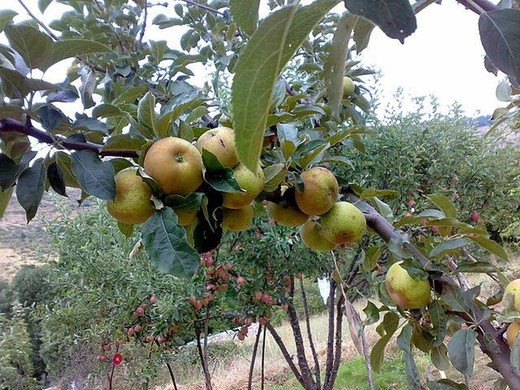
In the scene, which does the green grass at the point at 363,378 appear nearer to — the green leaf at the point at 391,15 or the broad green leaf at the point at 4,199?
the broad green leaf at the point at 4,199

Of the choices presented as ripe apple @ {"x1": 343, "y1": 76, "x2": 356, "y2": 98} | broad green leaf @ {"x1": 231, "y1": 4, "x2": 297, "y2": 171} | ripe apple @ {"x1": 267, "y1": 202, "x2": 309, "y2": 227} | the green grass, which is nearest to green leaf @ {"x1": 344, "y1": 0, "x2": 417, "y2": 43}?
broad green leaf @ {"x1": 231, "y1": 4, "x2": 297, "y2": 171}

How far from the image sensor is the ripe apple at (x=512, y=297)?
2.10 feet

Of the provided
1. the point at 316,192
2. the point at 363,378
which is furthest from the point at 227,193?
the point at 363,378

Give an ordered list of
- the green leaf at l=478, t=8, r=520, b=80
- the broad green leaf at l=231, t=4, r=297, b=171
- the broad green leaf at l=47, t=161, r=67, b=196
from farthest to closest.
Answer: the broad green leaf at l=47, t=161, r=67, b=196 → the green leaf at l=478, t=8, r=520, b=80 → the broad green leaf at l=231, t=4, r=297, b=171

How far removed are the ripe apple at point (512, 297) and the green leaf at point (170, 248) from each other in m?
0.45

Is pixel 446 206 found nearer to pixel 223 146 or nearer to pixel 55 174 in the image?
pixel 223 146

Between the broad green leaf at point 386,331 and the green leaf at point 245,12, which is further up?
the green leaf at point 245,12

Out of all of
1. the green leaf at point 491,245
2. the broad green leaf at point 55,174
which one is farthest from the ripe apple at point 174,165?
the green leaf at point 491,245

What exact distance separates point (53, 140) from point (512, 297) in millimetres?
662

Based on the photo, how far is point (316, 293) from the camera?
8.29m

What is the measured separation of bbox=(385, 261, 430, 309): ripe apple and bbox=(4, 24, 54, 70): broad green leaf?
574 mm

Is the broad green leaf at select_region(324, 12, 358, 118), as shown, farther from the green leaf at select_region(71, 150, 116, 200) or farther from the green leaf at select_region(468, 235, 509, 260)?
the green leaf at select_region(468, 235, 509, 260)

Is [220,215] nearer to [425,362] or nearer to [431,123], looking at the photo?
[431,123]

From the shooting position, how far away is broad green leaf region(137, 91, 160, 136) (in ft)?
1.95
